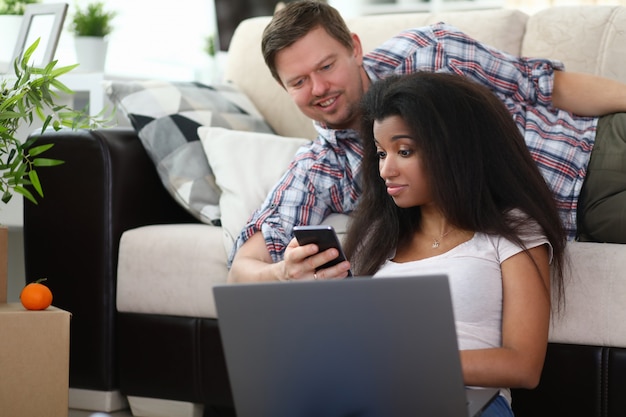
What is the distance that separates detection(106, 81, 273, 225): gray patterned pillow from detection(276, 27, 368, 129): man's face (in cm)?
38

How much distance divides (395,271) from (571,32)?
99cm

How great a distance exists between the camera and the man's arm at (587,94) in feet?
6.33

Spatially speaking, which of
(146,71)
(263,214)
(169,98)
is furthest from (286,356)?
(146,71)

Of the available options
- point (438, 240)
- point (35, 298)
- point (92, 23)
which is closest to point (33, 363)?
point (35, 298)

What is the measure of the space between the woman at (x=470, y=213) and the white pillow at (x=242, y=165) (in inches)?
23.0

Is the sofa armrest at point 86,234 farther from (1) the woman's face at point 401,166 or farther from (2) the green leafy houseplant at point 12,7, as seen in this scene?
(2) the green leafy houseplant at point 12,7

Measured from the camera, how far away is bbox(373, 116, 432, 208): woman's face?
148 cm

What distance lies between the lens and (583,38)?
2199 mm

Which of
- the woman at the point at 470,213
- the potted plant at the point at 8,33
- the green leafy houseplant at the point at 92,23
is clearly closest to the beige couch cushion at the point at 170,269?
the woman at the point at 470,213

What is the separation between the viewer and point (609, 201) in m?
1.75

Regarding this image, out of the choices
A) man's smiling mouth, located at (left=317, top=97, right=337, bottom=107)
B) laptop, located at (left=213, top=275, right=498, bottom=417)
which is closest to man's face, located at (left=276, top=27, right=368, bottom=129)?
man's smiling mouth, located at (left=317, top=97, right=337, bottom=107)

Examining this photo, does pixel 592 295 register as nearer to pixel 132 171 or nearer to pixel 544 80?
pixel 544 80

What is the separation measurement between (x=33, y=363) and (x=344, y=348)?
36.3 inches

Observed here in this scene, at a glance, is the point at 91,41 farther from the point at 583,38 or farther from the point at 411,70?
the point at 583,38
